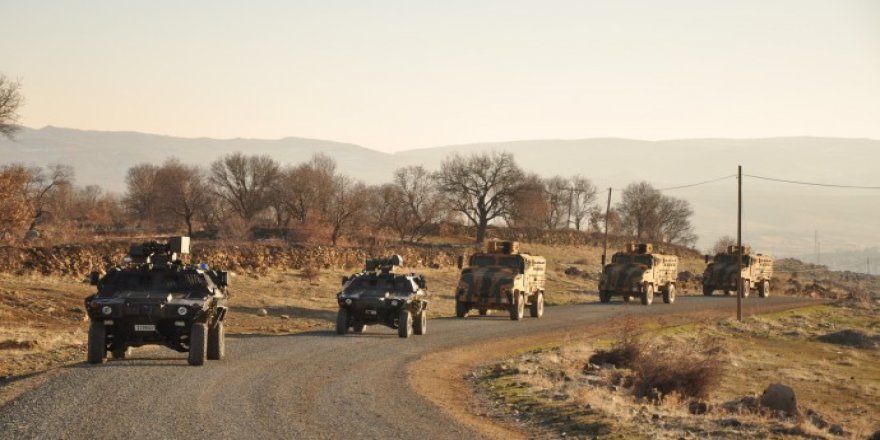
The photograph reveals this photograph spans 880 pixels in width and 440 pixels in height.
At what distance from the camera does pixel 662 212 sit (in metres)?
126

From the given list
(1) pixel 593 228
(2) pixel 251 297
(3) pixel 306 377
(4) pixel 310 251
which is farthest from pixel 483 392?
(1) pixel 593 228

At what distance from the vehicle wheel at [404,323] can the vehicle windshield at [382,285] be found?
1.92 ft

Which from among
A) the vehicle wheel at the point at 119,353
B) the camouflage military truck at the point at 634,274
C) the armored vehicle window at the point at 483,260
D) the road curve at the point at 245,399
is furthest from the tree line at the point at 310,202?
the vehicle wheel at the point at 119,353

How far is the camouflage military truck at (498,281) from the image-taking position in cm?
3575

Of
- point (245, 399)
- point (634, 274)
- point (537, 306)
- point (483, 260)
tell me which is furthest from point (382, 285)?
point (634, 274)

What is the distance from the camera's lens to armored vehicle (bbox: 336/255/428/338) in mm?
27078

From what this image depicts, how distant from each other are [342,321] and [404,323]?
1.79 metres

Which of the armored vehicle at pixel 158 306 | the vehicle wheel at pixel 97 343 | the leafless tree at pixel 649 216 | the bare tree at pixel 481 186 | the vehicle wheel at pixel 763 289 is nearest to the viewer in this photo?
the armored vehicle at pixel 158 306

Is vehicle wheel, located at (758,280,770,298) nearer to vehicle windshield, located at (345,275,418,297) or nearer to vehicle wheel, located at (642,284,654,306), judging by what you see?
vehicle wheel, located at (642,284,654,306)

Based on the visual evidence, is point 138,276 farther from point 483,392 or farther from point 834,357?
point 834,357

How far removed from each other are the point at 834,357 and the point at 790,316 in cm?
1267

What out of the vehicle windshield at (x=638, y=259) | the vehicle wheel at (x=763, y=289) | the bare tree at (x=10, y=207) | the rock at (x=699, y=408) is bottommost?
the rock at (x=699, y=408)

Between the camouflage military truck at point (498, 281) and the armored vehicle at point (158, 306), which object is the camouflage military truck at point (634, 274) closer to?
the camouflage military truck at point (498, 281)

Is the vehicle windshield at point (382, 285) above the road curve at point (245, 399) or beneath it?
above
